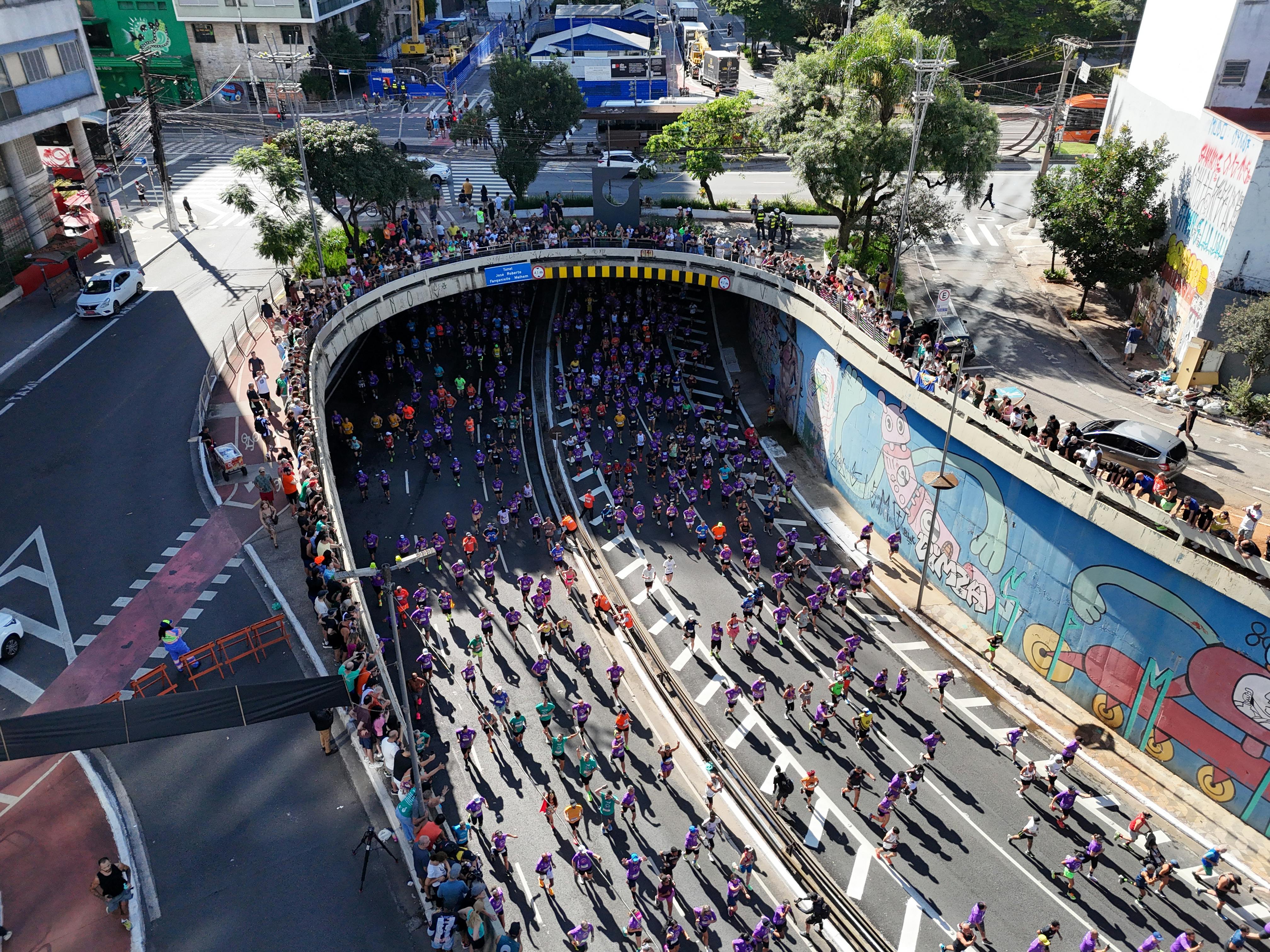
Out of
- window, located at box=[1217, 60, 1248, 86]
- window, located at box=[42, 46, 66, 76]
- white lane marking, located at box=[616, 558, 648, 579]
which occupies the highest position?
window, located at box=[1217, 60, 1248, 86]

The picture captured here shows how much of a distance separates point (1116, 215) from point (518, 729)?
35046 mm

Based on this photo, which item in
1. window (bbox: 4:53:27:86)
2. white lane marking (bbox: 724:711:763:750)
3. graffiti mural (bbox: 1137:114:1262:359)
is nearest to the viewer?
white lane marking (bbox: 724:711:763:750)

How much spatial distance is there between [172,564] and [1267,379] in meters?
39.1

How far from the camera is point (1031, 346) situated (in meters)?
40.8

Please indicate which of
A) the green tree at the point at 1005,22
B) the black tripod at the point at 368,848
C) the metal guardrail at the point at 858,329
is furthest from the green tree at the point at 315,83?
the black tripod at the point at 368,848

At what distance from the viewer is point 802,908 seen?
23.0 meters

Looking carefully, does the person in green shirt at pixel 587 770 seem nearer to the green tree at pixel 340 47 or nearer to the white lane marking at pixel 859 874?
the white lane marking at pixel 859 874

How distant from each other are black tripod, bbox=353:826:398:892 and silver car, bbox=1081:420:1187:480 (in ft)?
78.7

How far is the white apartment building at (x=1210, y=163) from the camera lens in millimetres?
35562

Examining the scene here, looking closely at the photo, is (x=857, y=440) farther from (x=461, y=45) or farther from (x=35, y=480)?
(x=461, y=45)

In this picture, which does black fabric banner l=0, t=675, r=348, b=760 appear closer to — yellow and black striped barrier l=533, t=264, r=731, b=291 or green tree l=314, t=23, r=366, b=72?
yellow and black striped barrier l=533, t=264, r=731, b=291

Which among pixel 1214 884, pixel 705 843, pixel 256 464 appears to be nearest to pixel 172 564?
pixel 256 464

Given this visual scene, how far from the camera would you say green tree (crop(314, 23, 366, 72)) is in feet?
270

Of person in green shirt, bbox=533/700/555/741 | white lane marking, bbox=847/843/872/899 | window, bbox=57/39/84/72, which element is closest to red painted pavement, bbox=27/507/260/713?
person in green shirt, bbox=533/700/555/741
